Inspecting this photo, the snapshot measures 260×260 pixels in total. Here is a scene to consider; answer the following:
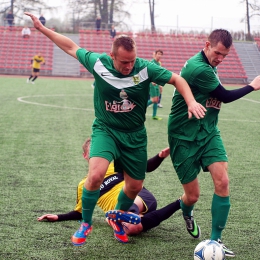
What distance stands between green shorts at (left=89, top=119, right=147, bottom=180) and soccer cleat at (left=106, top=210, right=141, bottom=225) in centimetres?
34

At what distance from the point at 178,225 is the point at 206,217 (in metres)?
0.40

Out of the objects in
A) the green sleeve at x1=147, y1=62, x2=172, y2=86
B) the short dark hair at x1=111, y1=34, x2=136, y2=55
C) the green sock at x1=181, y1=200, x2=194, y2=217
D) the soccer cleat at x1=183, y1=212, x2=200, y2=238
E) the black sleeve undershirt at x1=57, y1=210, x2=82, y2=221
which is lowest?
the soccer cleat at x1=183, y1=212, x2=200, y2=238

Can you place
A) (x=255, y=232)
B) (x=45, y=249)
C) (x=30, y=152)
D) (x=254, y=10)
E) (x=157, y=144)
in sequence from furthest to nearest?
(x=254, y=10), (x=157, y=144), (x=30, y=152), (x=255, y=232), (x=45, y=249)

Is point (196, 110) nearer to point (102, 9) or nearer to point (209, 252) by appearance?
point (209, 252)

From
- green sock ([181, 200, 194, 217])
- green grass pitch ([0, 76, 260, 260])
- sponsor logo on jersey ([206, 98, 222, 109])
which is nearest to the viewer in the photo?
green grass pitch ([0, 76, 260, 260])

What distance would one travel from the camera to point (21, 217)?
17.2 ft

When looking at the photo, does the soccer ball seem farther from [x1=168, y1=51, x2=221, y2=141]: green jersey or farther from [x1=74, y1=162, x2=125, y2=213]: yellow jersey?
[x1=74, y1=162, x2=125, y2=213]: yellow jersey

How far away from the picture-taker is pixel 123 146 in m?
4.63

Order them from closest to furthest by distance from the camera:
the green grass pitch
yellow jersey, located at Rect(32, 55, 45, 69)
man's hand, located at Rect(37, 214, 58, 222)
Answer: the green grass pitch, man's hand, located at Rect(37, 214, 58, 222), yellow jersey, located at Rect(32, 55, 45, 69)

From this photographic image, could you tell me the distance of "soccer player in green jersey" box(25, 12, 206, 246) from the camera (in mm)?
4430

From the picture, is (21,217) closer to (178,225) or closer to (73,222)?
(73,222)

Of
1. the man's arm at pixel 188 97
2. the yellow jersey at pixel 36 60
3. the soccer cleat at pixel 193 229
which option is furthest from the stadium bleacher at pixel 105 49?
the man's arm at pixel 188 97

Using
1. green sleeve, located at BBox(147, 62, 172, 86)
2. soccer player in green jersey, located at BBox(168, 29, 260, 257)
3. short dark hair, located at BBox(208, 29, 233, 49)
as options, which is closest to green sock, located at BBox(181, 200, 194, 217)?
soccer player in green jersey, located at BBox(168, 29, 260, 257)

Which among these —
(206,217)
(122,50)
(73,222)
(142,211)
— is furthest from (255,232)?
(122,50)
